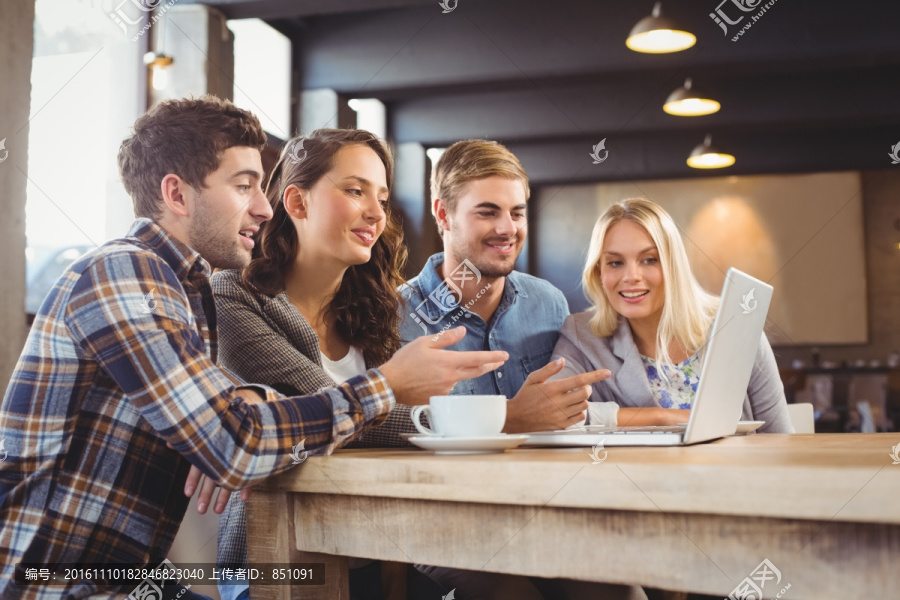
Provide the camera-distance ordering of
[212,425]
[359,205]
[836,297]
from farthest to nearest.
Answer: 1. [836,297]
2. [359,205]
3. [212,425]

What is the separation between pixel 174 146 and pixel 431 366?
58 centimetres

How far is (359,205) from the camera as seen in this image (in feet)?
5.95

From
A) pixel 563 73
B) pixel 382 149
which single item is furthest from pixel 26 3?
pixel 563 73

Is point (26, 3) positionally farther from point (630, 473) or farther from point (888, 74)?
point (888, 74)

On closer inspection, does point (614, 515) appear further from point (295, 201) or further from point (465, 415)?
point (295, 201)

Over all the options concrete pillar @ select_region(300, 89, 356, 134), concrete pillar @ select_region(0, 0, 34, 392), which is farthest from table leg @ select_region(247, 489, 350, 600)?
concrete pillar @ select_region(300, 89, 356, 134)

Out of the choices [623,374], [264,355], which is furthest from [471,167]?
[264,355]

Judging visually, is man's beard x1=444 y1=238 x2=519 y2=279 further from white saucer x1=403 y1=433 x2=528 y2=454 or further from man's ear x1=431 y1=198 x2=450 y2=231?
white saucer x1=403 y1=433 x2=528 y2=454

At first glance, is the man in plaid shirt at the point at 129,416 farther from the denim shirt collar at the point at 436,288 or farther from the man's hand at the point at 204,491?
the denim shirt collar at the point at 436,288

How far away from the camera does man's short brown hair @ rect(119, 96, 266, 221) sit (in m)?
1.31

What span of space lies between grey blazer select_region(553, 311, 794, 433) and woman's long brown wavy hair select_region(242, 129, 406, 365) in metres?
0.48

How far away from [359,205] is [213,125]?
1.71ft

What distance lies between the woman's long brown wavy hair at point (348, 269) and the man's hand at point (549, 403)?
43cm

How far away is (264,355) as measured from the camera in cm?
143
